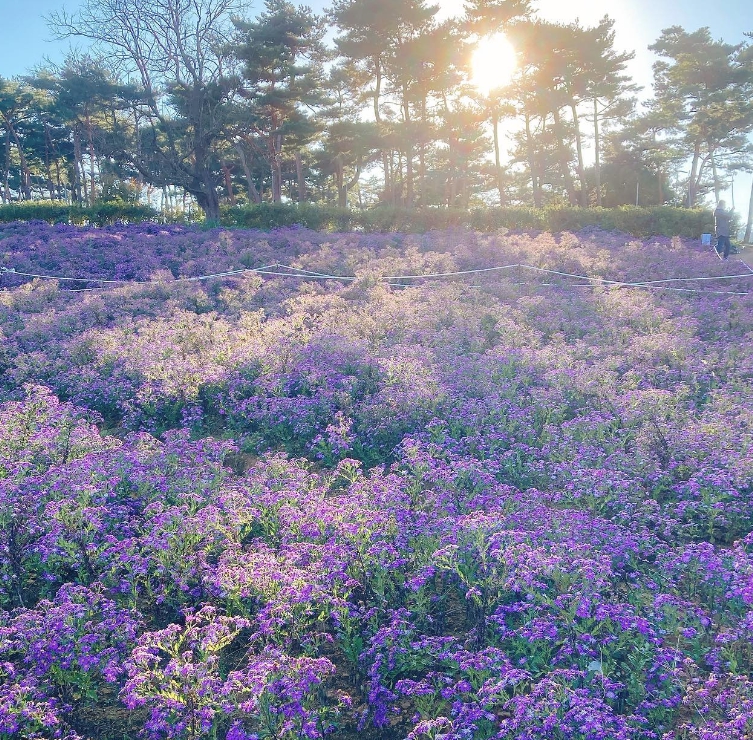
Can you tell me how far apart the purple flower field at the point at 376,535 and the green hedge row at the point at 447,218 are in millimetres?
17269

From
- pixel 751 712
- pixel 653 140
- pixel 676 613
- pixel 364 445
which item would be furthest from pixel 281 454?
pixel 653 140

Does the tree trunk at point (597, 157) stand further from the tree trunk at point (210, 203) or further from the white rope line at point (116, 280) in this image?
the white rope line at point (116, 280)

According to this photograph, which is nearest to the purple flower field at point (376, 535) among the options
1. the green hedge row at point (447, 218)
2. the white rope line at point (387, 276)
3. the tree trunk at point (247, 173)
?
the white rope line at point (387, 276)

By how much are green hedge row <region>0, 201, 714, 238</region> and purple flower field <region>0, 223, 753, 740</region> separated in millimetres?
17269

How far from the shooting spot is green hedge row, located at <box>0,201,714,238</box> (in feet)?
83.7

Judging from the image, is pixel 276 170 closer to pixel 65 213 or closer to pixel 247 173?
pixel 247 173

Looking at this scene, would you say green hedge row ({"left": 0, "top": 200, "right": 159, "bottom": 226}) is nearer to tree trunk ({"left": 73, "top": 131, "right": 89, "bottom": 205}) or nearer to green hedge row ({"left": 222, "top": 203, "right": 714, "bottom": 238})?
green hedge row ({"left": 222, "top": 203, "right": 714, "bottom": 238})

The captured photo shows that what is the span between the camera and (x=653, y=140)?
150 feet

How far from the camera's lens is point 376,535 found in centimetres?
396

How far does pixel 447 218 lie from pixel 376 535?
78.9ft

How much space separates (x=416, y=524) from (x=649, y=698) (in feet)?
5.17

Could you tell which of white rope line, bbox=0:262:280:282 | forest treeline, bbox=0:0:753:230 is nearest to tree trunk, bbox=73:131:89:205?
forest treeline, bbox=0:0:753:230

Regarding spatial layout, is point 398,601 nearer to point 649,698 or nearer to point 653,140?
point 649,698

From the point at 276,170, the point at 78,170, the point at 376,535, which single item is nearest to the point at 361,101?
the point at 276,170
